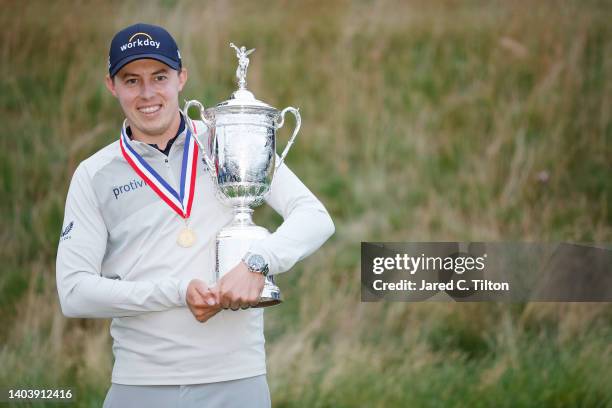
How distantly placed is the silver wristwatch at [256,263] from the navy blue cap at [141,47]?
1.81 ft

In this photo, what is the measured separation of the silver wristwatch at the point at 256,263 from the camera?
182 centimetres

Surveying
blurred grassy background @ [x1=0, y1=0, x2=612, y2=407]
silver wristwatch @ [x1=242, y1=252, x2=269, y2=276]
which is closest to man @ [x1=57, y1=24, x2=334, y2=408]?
silver wristwatch @ [x1=242, y1=252, x2=269, y2=276]

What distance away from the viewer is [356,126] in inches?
174

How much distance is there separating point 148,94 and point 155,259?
41cm

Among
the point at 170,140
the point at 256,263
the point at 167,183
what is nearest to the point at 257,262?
the point at 256,263

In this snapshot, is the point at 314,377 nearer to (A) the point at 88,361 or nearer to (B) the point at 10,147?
(A) the point at 88,361

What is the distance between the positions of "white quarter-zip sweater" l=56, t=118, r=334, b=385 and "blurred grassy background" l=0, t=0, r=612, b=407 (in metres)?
1.56

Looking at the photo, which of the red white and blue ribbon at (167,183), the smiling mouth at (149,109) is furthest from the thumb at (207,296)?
the smiling mouth at (149,109)

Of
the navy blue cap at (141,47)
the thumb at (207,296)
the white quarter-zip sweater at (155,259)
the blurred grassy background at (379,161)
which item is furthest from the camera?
the blurred grassy background at (379,161)

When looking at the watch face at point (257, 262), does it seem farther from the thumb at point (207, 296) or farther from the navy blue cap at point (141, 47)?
the navy blue cap at point (141, 47)

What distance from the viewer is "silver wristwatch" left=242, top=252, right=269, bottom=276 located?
1.82 metres

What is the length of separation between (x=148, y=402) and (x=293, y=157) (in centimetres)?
255

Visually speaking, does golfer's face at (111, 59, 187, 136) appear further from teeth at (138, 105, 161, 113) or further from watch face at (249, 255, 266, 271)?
watch face at (249, 255, 266, 271)

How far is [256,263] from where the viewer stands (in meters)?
1.82
